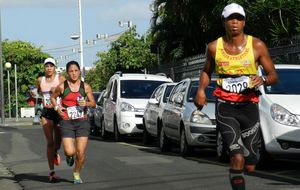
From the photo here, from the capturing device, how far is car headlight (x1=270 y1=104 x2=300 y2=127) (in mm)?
10055

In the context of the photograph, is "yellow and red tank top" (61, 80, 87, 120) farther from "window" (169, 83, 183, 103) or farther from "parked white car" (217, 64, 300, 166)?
"window" (169, 83, 183, 103)

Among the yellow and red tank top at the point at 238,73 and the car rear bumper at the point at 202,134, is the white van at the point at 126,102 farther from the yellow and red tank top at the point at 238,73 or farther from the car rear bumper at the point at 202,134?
the yellow and red tank top at the point at 238,73

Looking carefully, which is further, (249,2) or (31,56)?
(31,56)

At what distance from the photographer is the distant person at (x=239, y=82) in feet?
21.3

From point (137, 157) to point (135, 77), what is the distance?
6.14 meters

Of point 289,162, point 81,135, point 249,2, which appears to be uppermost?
point 249,2

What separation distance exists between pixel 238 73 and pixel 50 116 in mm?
4066

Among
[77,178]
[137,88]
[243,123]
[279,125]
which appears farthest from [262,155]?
[137,88]

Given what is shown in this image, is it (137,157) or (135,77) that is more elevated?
(135,77)

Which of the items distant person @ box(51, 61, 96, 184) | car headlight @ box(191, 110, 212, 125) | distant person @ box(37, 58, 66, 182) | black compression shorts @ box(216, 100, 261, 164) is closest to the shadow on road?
distant person @ box(37, 58, 66, 182)

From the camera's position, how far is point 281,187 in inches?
351

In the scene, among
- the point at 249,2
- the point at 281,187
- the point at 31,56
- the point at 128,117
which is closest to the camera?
the point at 281,187

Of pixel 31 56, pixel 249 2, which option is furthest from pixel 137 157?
pixel 31 56

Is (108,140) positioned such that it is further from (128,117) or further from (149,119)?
(149,119)
